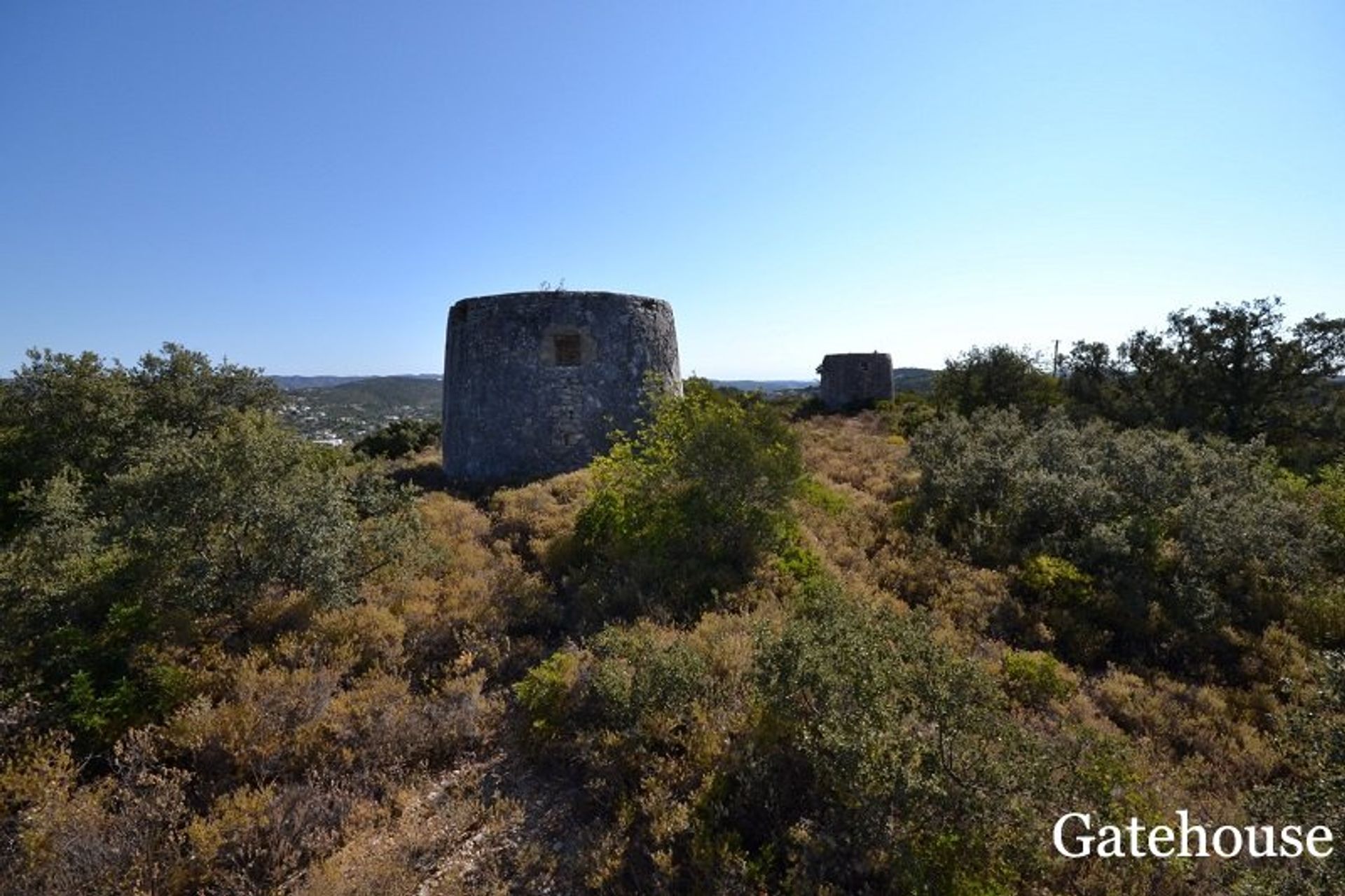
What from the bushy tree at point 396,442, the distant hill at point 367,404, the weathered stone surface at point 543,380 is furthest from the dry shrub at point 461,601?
the distant hill at point 367,404

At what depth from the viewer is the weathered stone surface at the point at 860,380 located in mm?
27594

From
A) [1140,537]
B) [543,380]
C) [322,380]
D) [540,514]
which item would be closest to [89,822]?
[540,514]

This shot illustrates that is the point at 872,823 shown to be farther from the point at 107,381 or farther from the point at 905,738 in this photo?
the point at 107,381

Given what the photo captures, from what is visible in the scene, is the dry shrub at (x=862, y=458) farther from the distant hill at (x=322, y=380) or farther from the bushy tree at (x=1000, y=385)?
the distant hill at (x=322, y=380)

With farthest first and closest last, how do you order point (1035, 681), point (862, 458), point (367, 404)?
point (367, 404) → point (862, 458) → point (1035, 681)

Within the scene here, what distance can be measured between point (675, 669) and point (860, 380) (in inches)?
974

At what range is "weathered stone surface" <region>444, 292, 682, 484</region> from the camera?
12328mm

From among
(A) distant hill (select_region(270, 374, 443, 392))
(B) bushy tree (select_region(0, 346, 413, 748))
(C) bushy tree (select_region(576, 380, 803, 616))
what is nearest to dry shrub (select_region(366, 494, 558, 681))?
(B) bushy tree (select_region(0, 346, 413, 748))

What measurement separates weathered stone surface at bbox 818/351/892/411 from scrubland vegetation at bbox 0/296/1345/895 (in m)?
16.7

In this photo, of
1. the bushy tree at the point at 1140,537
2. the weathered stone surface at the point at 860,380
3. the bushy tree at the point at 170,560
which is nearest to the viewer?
the bushy tree at the point at 170,560

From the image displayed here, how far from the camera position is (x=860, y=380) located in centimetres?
2772

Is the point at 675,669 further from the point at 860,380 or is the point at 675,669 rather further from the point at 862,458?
the point at 860,380

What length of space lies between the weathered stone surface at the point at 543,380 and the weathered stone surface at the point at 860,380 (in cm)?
1711

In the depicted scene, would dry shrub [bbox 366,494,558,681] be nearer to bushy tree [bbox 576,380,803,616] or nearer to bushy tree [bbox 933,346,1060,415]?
bushy tree [bbox 576,380,803,616]
